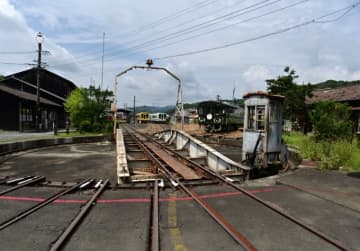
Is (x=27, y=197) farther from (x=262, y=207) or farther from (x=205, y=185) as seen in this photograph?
(x=262, y=207)

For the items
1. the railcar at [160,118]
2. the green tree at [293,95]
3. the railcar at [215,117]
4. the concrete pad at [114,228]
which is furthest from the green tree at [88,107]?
the railcar at [160,118]

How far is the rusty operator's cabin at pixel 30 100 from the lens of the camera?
30.1m

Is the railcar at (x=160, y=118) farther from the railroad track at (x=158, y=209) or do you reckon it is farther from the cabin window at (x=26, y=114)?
the railroad track at (x=158, y=209)

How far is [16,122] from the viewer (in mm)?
30422

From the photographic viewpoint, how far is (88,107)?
2778 cm

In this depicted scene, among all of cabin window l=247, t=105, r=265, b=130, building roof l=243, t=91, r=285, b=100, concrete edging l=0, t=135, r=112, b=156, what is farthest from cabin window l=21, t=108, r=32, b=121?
cabin window l=247, t=105, r=265, b=130

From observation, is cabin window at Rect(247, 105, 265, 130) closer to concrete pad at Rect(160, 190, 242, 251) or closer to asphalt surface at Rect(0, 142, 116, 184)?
concrete pad at Rect(160, 190, 242, 251)

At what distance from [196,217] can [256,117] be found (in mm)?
6305

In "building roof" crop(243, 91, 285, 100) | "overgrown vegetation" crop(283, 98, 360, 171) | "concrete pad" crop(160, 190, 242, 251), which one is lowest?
"concrete pad" crop(160, 190, 242, 251)

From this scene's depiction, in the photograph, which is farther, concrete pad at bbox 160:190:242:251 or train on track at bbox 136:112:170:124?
train on track at bbox 136:112:170:124

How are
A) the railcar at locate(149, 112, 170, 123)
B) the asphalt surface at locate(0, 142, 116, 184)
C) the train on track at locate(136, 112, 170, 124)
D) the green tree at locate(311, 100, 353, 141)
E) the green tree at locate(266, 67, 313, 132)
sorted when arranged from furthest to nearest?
the train on track at locate(136, 112, 170, 124) → the railcar at locate(149, 112, 170, 123) → the green tree at locate(266, 67, 313, 132) → the green tree at locate(311, 100, 353, 141) → the asphalt surface at locate(0, 142, 116, 184)

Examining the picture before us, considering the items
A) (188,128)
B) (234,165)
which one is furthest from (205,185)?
(188,128)

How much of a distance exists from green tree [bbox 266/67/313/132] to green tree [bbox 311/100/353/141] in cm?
781

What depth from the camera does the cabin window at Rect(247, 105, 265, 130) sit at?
10.3m
